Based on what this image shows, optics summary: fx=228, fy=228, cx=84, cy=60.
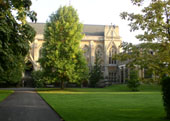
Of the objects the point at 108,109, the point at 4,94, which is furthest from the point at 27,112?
the point at 4,94

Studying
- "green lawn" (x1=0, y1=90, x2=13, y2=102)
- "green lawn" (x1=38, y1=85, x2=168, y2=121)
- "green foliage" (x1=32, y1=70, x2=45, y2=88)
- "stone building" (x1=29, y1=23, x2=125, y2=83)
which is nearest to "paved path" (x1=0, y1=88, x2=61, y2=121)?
"green lawn" (x1=38, y1=85, x2=168, y2=121)

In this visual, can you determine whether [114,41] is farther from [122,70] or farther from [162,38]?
[162,38]

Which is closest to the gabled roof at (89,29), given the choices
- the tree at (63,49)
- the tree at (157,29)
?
the tree at (63,49)

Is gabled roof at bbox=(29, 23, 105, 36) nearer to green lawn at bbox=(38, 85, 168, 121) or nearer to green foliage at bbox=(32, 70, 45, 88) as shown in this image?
green foliage at bbox=(32, 70, 45, 88)

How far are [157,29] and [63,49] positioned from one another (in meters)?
27.1

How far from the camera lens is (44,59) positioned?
37031mm

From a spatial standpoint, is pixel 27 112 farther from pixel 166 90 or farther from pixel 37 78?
pixel 37 78

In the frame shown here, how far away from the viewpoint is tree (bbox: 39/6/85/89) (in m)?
35.7

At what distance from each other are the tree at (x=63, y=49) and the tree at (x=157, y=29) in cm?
2478

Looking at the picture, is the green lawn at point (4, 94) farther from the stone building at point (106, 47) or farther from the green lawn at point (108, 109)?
the stone building at point (106, 47)

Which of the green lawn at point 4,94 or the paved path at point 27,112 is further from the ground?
the paved path at point 27,112

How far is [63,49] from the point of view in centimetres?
3666

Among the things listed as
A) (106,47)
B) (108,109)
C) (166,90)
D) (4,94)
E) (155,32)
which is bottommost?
(4,94)

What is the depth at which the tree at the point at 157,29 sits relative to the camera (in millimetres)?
10016
